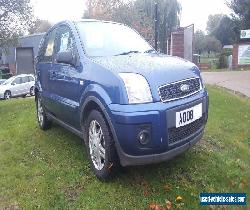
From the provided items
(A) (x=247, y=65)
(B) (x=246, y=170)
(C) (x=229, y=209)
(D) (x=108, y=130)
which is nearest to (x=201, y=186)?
(C) (x=229, y=209)

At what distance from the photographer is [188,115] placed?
419 cm

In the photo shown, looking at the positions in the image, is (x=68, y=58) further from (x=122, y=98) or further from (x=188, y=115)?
(x=188, y=115)

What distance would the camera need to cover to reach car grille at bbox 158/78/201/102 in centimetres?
399

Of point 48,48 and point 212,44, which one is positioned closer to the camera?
point 48,48

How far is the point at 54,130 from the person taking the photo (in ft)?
22.0

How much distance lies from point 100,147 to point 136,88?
886 mm

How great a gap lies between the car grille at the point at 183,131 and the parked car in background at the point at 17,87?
71.2ft

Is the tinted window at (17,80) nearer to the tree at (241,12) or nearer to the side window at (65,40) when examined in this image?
the tree at (241,12)

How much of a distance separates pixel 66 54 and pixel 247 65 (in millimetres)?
24411

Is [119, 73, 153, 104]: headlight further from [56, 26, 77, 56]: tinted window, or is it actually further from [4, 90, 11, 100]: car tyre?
[4, 90, 11, 100]: car tyre

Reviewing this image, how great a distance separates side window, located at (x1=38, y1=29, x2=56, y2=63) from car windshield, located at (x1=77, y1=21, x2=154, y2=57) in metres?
0.90

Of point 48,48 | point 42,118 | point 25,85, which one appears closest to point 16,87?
point 25,85

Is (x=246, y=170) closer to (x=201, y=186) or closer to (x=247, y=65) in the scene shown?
(x=201, y=186)

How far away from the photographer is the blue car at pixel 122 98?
3.88 metres
